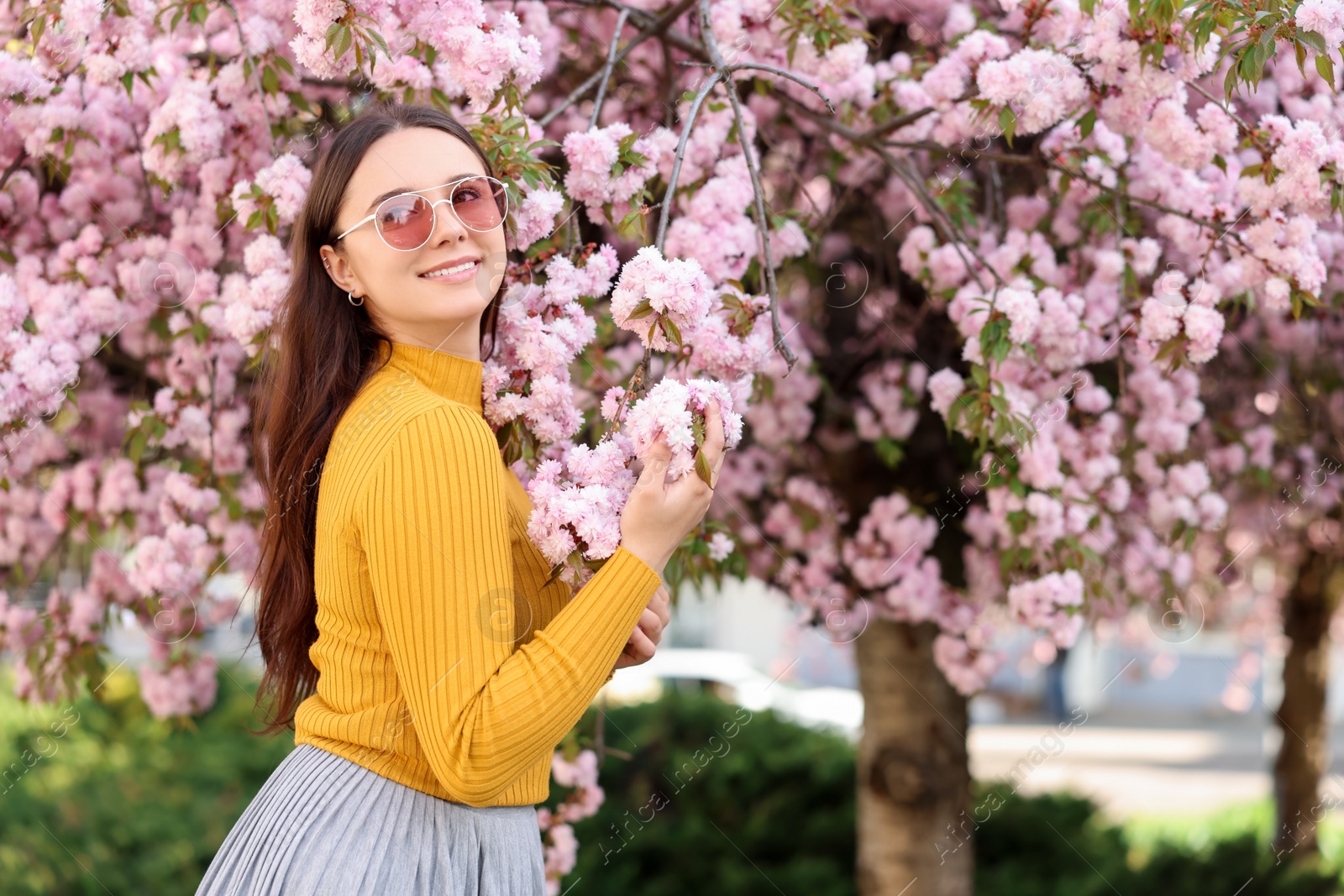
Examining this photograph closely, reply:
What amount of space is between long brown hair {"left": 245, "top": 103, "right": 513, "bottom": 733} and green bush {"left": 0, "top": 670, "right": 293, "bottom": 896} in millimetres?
1473

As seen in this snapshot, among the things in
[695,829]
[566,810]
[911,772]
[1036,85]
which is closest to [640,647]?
[566,810]

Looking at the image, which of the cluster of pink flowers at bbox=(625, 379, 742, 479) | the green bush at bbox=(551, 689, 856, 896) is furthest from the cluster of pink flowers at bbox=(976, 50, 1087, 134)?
the green bush at bbox=(551, 689, 856, 896)

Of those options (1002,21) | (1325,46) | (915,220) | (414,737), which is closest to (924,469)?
(915,220)

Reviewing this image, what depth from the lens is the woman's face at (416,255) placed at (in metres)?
1.50

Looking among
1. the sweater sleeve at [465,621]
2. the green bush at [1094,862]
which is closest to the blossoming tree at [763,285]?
the sweater sleeve at [465,621]

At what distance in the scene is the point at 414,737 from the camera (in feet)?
4.59

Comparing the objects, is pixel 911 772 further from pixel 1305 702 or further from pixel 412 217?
pixel 1305 702

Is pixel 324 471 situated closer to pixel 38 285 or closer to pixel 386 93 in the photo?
pixel 386 93

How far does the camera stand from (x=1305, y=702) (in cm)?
589

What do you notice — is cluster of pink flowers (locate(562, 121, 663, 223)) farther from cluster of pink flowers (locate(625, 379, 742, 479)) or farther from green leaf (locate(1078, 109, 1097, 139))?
green leaf (locate(1078, 109, 1097, 139))

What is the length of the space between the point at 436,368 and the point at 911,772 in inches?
101

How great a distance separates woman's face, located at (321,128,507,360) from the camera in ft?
4.91

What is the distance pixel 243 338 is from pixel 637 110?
4.48ft

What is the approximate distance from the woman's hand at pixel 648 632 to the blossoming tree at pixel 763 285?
198mm
